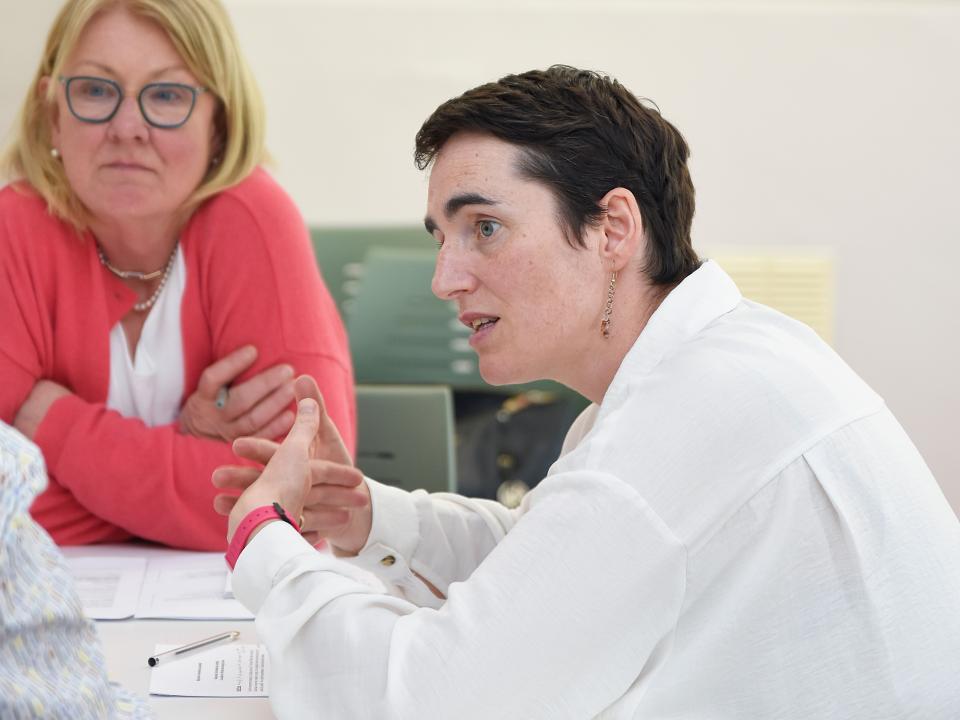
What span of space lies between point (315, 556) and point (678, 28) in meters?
3.31

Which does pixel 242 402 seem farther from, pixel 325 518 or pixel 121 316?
pixel 325 518

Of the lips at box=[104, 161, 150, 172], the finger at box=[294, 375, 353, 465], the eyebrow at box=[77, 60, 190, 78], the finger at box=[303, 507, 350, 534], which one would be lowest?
the finger at box=[303, 507, 350, 534]

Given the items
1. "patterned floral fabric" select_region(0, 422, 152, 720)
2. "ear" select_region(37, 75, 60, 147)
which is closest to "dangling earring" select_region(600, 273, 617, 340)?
"patterned floral fabric" select_region(0, 422, 152, 720)

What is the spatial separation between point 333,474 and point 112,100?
2.61ft

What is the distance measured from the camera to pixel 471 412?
2945mm

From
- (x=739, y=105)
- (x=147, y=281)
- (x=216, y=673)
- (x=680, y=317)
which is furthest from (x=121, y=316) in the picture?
(x=739, y=105)

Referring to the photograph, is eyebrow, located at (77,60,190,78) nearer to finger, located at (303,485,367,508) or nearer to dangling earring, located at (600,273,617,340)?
finger, located at (303,485,367,508)

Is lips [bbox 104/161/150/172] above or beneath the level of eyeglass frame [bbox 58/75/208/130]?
beneath

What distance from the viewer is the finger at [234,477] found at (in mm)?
1419

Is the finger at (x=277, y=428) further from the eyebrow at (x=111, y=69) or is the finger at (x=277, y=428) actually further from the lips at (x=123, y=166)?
the eyebrow at (x=111, y=69)

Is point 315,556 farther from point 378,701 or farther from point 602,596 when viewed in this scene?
point 602,596

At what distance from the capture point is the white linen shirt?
1.05m

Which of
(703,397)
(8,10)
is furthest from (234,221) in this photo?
(8,10)

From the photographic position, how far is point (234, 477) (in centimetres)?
144
